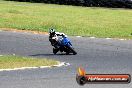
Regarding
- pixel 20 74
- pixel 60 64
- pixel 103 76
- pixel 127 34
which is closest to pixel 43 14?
pixel 127 34

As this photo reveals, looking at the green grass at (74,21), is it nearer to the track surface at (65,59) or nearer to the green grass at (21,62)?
the track surface at (65,59)

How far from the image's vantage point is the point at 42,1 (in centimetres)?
5375

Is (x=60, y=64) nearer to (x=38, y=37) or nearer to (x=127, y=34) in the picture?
(x=38, y=37)

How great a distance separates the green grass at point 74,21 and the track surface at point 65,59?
9.62ft

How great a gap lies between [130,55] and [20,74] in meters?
8.07

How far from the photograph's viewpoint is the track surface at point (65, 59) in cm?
1270

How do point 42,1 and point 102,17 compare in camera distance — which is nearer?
point 102,17

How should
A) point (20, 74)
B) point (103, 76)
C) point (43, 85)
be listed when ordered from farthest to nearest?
point (20, 74) → point (43, 85) → point (103, 76)

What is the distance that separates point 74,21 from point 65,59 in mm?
16823

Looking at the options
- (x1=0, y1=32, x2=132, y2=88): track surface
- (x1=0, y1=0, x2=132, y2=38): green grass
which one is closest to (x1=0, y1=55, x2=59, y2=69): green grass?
(x1=0, y1=32, x2=132, y2=88): track surface

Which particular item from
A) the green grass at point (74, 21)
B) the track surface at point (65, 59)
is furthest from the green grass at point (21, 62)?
the green grass at point (74, 21)

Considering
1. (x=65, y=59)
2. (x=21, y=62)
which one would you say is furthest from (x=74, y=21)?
(x=21, y=62)

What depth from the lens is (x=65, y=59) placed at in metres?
19.0

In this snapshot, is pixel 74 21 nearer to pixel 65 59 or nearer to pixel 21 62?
pixel 65 59
